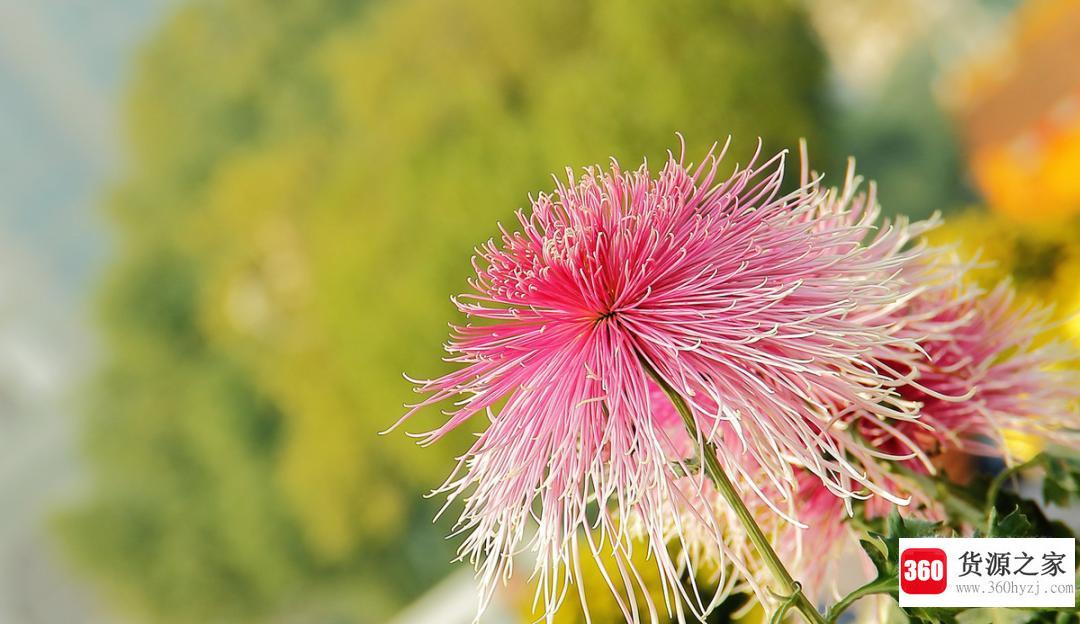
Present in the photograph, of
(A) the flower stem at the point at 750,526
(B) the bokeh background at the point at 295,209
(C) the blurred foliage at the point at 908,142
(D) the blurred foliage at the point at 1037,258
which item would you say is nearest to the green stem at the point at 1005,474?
(A) the flower stem at the point at 750,526

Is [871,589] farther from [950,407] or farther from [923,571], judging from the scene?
[950,407]

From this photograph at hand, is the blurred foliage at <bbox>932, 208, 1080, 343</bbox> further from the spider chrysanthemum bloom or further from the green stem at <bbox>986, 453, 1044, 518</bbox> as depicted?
the spider chrysanthemum bloom

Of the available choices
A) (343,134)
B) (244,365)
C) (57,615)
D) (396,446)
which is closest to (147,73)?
(343,134)

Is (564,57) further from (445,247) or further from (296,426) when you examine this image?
(296,426)

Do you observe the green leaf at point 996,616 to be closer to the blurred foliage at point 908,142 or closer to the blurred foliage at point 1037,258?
the blurred foliage at point 1037,258

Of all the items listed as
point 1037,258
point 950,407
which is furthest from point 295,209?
point 950,407

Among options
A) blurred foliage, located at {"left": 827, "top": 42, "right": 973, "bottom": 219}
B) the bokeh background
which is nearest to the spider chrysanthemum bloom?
the bokeh background
